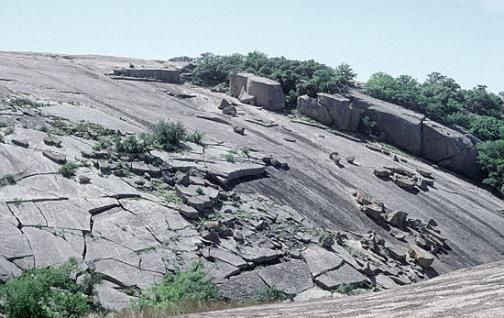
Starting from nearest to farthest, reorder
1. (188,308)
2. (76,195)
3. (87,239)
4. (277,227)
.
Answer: (188,308)
(87,239)
(76,195)
(277,227)

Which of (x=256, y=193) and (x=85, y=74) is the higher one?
(x=85, y=74)

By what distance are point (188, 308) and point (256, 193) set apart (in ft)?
20.9

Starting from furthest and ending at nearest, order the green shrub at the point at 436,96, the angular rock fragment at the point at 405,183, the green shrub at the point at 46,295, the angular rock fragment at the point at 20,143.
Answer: the green shrub at the point at 436,96, the angular rock fragment at the point at 405,183, the angular rock fragment at the point at 20,143, the green shrub at the point at 46,295

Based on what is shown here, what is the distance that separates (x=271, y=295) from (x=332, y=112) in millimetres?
14317

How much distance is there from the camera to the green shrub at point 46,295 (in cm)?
888

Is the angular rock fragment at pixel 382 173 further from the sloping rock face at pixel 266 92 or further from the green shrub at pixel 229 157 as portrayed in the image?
the sloping rock face at pixel 266 92

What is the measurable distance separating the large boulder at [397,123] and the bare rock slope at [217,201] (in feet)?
6.09

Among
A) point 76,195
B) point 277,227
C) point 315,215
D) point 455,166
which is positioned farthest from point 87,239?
point 455,166

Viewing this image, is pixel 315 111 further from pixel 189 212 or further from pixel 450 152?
pixel 189 212

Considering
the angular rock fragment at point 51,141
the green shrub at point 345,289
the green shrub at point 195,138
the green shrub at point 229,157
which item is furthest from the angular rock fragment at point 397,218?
the angular rock fragment at point 51,141

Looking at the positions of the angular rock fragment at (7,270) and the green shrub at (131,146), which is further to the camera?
the green shrub at (131,146)

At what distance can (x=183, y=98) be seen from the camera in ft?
79.4

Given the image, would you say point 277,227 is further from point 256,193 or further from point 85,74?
point 85,74

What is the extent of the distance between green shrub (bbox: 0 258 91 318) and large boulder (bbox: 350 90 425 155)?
1798 centimetres
